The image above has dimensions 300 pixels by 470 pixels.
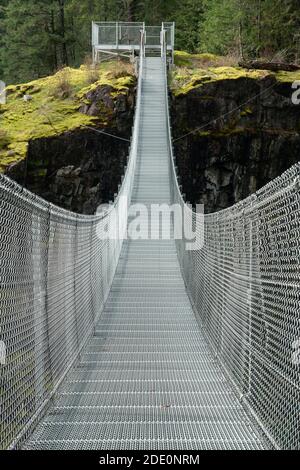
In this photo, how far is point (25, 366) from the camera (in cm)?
253

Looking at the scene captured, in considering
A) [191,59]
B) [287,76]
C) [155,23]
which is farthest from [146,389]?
[155,23]

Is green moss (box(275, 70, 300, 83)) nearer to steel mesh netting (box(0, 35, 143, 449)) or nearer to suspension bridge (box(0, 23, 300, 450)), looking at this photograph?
suspension bridge (box(0, 23, 300, 450))

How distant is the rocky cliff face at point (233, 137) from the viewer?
1254 cm

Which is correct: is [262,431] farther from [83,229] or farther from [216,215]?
[83,229]

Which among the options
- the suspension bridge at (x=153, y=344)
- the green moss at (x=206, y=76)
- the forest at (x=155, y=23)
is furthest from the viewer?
the forest at (x=155, y=23)

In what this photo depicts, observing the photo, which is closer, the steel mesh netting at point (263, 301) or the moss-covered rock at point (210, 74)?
the steel mesh netting at point (263, 301)

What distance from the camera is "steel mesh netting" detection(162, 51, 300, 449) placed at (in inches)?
86.1

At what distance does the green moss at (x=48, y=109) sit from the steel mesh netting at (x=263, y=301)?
24.9ft

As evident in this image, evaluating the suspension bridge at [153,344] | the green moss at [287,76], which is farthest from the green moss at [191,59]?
the suspension bridge at [153,344]

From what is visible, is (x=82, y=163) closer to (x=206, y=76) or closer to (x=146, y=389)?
(x=206, y=76)

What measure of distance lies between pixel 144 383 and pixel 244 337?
2.89ft

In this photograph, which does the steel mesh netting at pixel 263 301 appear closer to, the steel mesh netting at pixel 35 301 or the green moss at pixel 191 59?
the steel mesh netting at pixel 35 301

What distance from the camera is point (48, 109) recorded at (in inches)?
494
